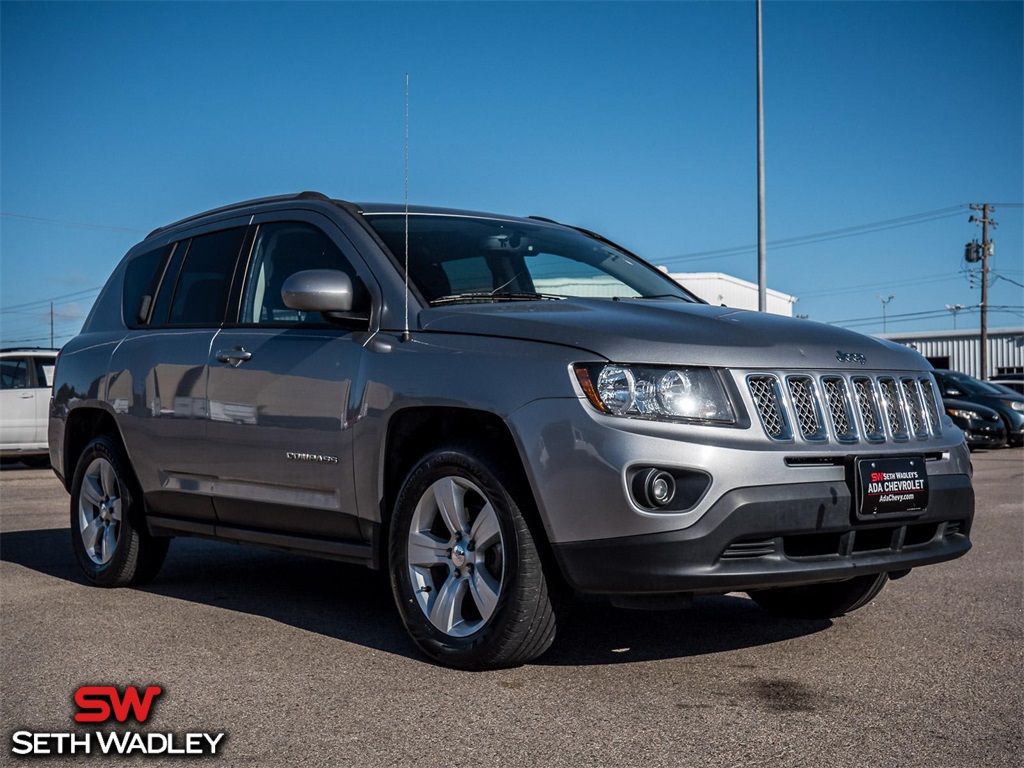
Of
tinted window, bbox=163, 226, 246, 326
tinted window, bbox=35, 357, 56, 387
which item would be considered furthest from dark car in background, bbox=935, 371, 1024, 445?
tinted window, bbox=163, 226, 246, 326

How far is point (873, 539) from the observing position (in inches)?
174

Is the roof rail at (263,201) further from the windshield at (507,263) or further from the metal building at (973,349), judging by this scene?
the metal building at (973,349)

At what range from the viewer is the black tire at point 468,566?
13.9 ft

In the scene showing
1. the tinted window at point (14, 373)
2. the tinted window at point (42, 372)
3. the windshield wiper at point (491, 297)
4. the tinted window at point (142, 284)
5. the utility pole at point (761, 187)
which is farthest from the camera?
the utility pole at point (761, 187)

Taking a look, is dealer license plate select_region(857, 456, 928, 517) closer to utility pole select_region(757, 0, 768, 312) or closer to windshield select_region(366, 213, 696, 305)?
windshield select_region(366, 213, 696, 305)

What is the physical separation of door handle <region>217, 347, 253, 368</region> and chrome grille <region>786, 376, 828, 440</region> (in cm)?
249

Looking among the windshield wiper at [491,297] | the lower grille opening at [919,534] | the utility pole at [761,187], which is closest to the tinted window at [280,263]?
the windshield wiper at [491,297]

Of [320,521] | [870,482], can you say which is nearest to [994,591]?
[870,482]

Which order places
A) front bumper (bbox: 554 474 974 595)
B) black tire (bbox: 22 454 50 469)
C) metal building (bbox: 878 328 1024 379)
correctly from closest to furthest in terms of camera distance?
front bumper (bbox: 554 474 974 595) → black tire (bbox: 22 454 50 469) → metal building (bbox: 878 328 1024 379)

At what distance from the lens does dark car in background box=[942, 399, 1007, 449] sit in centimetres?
2056

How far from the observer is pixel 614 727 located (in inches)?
146

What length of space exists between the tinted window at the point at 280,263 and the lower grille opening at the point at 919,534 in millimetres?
2585

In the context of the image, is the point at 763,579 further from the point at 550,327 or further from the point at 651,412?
the point at 550,327

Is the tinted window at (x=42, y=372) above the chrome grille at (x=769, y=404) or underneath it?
underneath
